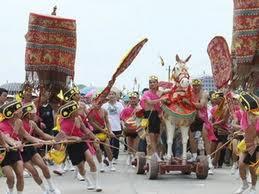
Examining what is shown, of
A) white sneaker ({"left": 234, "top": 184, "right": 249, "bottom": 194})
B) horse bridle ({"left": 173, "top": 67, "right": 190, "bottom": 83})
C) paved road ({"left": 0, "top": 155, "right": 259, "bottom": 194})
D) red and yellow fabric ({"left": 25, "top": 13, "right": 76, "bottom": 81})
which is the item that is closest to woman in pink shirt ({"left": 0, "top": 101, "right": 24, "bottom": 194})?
paved road ({"left": 0, "top": 155, "right": 259, "bottom": 194})

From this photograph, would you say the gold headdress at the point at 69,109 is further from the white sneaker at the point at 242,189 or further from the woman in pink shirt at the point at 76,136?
the white sneaker at the point at 242,189

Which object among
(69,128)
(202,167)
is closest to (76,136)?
(69,128)

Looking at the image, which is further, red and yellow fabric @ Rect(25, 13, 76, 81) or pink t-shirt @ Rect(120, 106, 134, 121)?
pink t-shirt @ Rect(120, 106, 134, 121)

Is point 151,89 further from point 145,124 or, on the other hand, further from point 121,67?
point 121,67

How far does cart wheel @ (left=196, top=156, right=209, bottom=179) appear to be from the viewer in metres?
11.3

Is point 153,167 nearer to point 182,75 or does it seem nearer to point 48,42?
point 182,75

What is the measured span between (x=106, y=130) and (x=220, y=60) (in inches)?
108

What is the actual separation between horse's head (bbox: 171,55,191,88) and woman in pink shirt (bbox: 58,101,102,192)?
219cm

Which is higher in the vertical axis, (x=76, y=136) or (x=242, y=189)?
(x=76, y=136)

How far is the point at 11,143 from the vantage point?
848cm

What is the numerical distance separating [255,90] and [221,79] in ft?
2.37

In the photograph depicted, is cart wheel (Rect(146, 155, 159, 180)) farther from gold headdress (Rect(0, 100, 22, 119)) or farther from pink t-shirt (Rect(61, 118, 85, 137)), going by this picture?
gold headdress (Rect(0, 100, 22, 119))

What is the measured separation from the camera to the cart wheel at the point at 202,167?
1128cm

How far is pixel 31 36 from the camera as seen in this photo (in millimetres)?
12562
